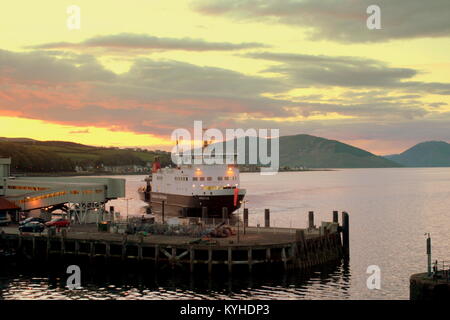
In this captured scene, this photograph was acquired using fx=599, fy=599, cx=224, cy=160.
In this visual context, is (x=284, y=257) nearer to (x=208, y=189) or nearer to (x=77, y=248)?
(x=77, y=248)

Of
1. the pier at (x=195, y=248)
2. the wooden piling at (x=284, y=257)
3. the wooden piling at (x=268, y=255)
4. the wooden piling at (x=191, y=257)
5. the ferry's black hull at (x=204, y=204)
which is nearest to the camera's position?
the wooden piling at (x=268, y=255)

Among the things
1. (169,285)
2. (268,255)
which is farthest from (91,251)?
(268,255)

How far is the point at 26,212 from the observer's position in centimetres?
7931

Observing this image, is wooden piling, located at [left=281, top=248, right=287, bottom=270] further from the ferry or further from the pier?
the ferry

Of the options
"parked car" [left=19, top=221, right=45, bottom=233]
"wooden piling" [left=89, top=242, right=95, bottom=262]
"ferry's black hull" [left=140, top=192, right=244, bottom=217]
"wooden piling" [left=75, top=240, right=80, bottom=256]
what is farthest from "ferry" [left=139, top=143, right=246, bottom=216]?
"wooden piling" [left=89, top=242, right=95, bottom=262]

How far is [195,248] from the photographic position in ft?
176

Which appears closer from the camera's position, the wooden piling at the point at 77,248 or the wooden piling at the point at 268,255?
the wooden piling at the point at 268,255

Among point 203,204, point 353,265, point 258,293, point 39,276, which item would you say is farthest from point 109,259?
point 203,204

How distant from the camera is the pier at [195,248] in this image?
2095 inches

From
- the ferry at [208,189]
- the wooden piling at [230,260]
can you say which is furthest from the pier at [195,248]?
the ferry at [208,189]

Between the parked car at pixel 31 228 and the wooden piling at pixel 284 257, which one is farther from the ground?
the parked car at pixel 31 228

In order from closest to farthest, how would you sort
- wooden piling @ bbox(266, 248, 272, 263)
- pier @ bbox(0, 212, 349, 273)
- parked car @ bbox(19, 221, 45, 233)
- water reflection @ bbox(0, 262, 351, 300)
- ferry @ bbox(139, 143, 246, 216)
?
1. water reflection @ bbox(0, 262, 351, 300)
2. wooden piling @ bbox(266, 248, 272, 263)
3. pier @ bbox(0, 212, 349, 273)
4. parked car @ bbox(19, 221, 45, 233)
5. ferry @ bbox(139, 143, 246, 216)

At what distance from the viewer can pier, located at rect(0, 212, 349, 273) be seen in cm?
5322

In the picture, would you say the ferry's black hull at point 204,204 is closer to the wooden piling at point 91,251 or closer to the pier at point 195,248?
A: the pier at point 195,248
